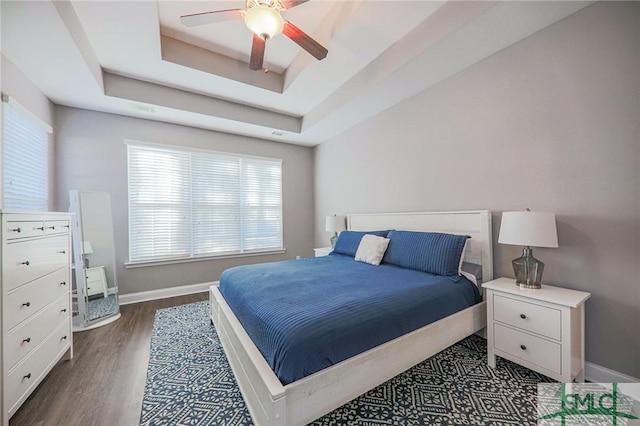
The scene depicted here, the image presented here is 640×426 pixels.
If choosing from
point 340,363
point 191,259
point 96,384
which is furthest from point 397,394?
point 191,259

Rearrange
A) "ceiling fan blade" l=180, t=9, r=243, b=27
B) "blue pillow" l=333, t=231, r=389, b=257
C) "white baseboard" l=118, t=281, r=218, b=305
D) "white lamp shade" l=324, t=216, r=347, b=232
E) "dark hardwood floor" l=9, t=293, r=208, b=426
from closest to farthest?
"dark hardwood floor" l=9, t=293, r=208, b=426, "ceiling fan blade" l=180, t=9, r=243, b=27, "blue pillow" l=333, t=231, r=389, b=257, "white baseboard" l=118, t=281, r=218, b=305, "white lamp shade" l=324, t=216, r=347, b=232

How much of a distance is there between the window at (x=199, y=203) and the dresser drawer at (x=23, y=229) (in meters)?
1.90

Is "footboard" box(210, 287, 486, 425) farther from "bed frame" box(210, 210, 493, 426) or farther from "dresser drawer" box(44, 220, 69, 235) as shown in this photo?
"dresser drawer" box(44, 220, 69, 235)

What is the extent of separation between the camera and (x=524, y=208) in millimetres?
2098

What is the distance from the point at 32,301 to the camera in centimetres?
163

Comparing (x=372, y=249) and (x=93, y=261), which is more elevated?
(x=372, y=249)

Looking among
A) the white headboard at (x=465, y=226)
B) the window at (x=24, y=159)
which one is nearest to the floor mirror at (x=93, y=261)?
the window at (x=24, y=159)

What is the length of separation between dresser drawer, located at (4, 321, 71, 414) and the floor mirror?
877mm

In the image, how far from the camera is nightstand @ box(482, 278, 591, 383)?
5.17ft

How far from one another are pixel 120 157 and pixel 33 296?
2.36 m

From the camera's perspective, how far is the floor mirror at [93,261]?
2.79 metres

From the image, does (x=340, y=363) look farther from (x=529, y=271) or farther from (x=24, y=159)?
(x=24, y=159)

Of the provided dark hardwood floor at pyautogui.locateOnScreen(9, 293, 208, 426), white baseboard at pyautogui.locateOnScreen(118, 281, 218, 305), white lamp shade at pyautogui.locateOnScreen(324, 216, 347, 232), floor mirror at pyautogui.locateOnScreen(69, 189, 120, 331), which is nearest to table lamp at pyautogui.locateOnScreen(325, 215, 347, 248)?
white lamp shade at pyautogui.locateOnScreen(324, 216, 347, 232)

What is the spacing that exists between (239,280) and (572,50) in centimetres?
316
